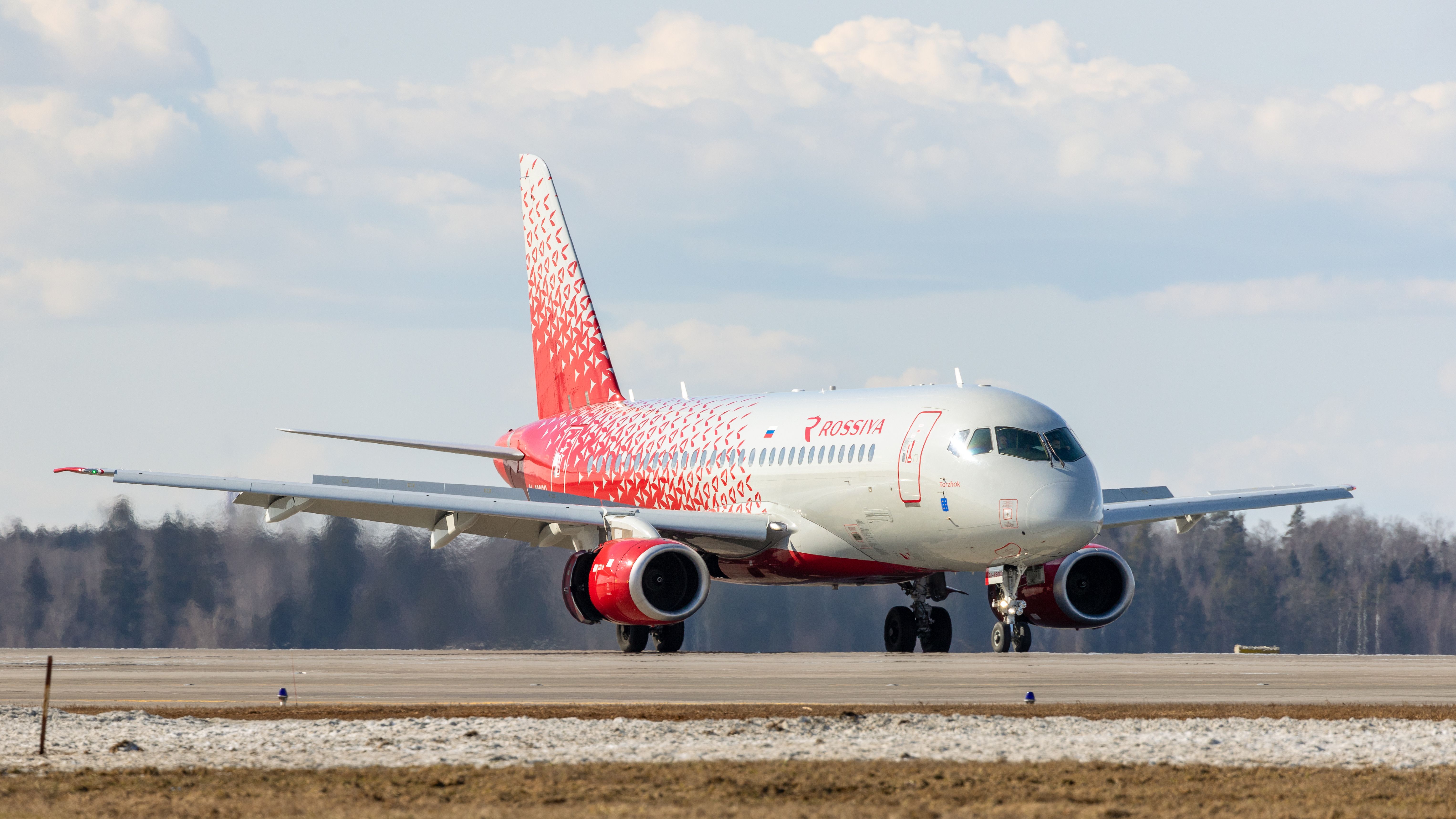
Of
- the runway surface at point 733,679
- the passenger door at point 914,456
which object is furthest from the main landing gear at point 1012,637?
the passenger door at point 914,456

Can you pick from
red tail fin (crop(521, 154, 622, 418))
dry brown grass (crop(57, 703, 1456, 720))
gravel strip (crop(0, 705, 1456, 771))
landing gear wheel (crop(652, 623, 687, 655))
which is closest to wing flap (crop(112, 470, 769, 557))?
landing gear wheel (crop(652, 623, 687, 655))

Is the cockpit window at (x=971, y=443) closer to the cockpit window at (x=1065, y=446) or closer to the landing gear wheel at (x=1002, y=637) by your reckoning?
the cockpit window at (x=1065, y=446)

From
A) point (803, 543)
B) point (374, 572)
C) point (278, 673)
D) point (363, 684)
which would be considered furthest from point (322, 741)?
point (374, 572)

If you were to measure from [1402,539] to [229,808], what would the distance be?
5624 centimetres

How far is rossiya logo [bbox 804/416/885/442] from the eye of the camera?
29.0 meters

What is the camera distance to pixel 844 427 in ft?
97.7

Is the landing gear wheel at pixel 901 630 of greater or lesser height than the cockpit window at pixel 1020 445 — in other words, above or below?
below

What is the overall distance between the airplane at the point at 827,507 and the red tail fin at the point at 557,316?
5.25 metres

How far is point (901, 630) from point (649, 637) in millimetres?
4129

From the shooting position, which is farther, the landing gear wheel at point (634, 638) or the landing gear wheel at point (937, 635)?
the landing gear wheel at point (937, 635)

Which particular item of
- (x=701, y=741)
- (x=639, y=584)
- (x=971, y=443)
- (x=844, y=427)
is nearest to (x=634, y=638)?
(x=639, y=584)

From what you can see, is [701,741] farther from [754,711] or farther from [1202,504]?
[1202,504]

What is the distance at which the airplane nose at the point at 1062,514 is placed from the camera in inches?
1020

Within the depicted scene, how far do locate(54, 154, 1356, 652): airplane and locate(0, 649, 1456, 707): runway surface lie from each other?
3.71ft
